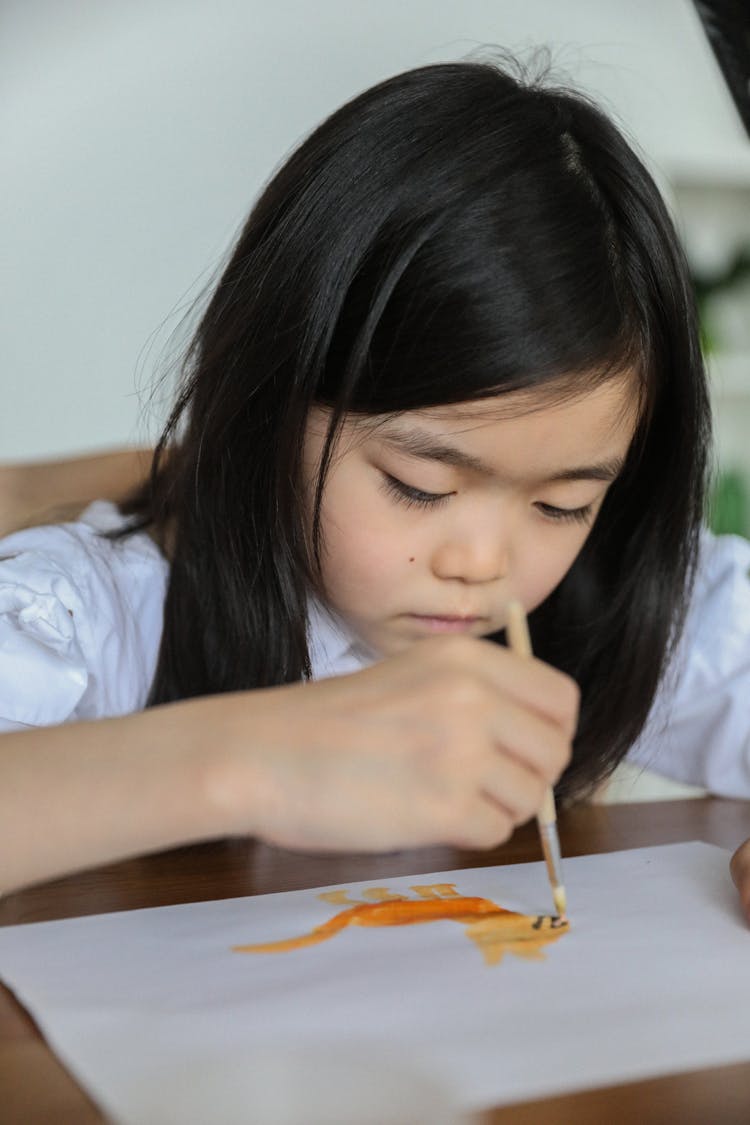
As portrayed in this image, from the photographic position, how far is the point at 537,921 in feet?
1.63

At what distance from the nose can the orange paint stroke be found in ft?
0.53

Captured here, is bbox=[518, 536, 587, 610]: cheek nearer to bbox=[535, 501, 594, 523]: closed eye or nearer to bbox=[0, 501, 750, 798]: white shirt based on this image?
bbox=[535, 501, 594, 523]: closed eye

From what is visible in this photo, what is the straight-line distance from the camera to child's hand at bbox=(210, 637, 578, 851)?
1.29 ft

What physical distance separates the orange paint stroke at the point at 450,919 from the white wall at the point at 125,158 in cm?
115

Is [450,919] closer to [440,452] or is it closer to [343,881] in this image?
[343,881]

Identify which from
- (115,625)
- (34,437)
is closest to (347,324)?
(115,625)

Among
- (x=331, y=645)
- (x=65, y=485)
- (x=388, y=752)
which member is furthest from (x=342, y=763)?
(x=65, y=485)

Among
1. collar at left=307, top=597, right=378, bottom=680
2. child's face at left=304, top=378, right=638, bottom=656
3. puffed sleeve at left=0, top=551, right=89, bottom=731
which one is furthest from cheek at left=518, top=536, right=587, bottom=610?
puffed sleeve at left=0, top=551, right=89, bottom=731

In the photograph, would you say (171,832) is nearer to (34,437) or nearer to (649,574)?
(649,574)

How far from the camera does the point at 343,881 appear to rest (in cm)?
56

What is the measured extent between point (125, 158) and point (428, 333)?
3.73ft

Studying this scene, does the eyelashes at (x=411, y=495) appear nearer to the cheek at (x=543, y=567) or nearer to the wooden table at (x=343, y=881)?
the cheek at (x=543, y=567)

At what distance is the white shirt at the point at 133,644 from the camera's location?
0.64 metres

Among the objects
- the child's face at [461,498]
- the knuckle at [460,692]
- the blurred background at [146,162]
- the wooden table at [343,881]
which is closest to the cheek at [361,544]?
the child's face at [461,498]
